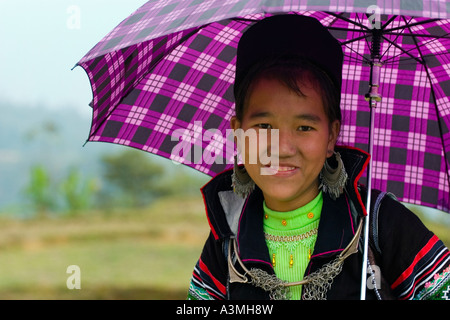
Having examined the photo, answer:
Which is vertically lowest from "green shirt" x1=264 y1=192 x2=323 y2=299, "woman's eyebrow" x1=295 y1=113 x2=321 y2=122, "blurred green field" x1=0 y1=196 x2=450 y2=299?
"blurred green field" x1=0 y1=196 x2=450 y2=299

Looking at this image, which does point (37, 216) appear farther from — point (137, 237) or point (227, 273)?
point (227, 273)

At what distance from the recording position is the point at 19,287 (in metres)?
6.59

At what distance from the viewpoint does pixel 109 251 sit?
7484 mm

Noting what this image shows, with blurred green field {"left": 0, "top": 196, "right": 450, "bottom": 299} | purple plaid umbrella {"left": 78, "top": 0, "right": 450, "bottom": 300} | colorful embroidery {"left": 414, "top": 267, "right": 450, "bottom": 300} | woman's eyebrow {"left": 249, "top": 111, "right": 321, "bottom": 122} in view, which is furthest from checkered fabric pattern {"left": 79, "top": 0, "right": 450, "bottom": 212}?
blurred green field {"left": 0, "top": 196, "right": 450, "bottom": 299}

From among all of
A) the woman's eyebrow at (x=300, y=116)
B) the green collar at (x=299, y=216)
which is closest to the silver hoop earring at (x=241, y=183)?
the green collar at (x=299, y=216)

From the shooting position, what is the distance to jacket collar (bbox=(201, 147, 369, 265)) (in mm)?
1807

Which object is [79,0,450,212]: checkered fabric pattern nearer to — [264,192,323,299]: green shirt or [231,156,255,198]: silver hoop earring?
[231,156,255,198]: silver hoop earring

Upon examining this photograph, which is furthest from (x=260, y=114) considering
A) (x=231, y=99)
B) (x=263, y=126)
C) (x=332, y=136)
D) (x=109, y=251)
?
(x=109, y=251)

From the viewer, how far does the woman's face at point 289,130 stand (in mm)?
1776

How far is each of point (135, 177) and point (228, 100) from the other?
22.1 feet

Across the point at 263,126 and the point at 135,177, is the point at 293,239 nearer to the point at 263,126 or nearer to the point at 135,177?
the point at 263,126

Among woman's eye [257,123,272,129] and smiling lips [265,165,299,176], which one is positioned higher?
woman's eye [257,123,272,129]

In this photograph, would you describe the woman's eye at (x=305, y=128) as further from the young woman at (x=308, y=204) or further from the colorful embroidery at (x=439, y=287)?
the colorful embroidery at (x=439, y=287)
